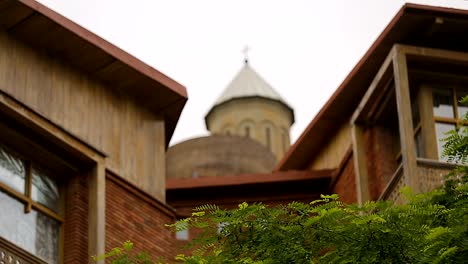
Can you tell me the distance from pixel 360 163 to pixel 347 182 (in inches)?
64.1

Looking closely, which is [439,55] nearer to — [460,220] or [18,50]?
[18,50]

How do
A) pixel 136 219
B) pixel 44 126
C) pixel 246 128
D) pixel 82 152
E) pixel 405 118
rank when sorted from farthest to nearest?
pixel 246 128 < pixel 405 118 < pixel 136 219 < pixel 82 152 < pixel 44 126

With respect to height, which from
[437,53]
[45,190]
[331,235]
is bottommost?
[331,235]

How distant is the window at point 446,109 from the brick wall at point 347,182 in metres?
2.71

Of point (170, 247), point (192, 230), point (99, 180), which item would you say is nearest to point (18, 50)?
point (99, 180)

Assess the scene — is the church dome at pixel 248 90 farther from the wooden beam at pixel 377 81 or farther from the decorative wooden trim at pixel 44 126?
the decorative wooden trim at pixel 44 126

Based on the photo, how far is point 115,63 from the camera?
22.5 m

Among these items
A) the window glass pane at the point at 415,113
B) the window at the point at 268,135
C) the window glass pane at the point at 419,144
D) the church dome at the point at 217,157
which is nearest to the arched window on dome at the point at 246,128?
the window at the point at 268,135

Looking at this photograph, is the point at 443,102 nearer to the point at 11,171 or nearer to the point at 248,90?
the point at 11,171

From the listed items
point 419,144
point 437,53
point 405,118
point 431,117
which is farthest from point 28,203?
point 437,53

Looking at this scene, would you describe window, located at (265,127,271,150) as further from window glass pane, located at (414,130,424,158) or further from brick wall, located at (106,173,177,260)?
brick wall, located at (106,173,177,260)

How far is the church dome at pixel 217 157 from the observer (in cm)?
4778

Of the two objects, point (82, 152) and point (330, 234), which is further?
point (82, 152)

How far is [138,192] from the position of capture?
22.5 m
